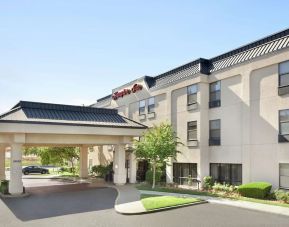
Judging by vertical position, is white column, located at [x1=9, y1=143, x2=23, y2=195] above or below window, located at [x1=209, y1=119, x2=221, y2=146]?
below

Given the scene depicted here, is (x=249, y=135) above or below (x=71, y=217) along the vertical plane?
above

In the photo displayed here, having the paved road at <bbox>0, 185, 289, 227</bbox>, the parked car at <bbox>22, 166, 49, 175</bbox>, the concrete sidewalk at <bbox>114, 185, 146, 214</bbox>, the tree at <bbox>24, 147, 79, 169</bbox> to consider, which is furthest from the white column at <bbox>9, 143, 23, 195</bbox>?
the parked car at <bbox>22, 166, 49, 175</bbox>

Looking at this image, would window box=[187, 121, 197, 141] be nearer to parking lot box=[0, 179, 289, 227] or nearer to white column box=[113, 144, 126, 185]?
white column box=[113, 144, 126, 185]

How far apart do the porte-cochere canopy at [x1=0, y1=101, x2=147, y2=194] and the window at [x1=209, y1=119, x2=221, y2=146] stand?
22.3 feet

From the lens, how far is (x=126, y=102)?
41219 millimetres

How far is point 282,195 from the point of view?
70.7ft

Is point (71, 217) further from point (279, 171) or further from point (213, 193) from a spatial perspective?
point (279, 171)

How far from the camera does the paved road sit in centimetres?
1611

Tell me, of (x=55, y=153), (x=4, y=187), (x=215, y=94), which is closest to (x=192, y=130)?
(x=215, y=94)

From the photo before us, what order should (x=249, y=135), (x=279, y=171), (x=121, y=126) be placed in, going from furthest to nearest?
(x=121, y=126)
(x=249, y=135)
(x=279, y=171)

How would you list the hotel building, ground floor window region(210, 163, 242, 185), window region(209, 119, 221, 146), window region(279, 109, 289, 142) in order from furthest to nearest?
window region(209, 119, 221, 146) → ground floor window region(210, 163, 242, 185) → the hotel building → window region(279, 109, 289, 142)

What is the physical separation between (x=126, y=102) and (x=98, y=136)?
10.7m

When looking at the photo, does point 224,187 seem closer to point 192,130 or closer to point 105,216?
point 192,130

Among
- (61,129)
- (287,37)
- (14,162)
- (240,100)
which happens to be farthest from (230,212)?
(14,162)
